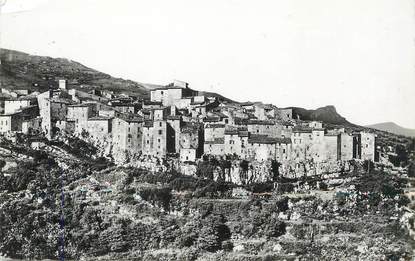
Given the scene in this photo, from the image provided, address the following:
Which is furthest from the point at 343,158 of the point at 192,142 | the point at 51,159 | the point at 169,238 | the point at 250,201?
the point at 51,159

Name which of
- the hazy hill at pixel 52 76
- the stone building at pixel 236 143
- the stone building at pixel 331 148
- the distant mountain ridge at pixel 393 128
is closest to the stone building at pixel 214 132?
the stone building at pixel 236 143

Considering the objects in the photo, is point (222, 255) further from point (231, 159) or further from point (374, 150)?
point (374, 150)

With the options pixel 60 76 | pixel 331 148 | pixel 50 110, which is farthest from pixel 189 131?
pixel 60 76

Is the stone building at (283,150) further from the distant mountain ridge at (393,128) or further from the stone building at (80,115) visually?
the stone building at (80,115)

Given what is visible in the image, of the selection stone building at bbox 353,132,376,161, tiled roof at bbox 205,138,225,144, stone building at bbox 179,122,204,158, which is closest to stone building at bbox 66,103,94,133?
stone building at bbox 179,122,204,158

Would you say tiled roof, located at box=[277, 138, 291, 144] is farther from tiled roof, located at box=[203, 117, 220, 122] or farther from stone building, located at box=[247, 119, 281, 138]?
tiled roof, located at box=[203, 117, 220, 122]
